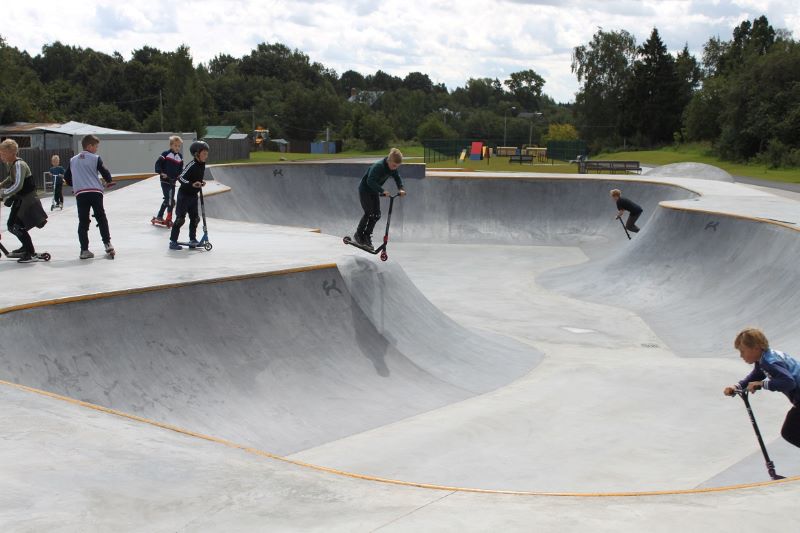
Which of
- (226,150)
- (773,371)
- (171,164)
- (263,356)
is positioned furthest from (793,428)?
(226,150)

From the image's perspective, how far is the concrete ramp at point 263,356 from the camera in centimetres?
754

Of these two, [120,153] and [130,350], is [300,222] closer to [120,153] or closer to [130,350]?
[120,153]

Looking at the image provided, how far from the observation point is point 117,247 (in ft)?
40.8

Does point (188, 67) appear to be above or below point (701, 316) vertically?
above

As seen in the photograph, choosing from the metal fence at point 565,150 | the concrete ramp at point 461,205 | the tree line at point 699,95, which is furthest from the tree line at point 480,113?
the concrete ramp at point 461,205

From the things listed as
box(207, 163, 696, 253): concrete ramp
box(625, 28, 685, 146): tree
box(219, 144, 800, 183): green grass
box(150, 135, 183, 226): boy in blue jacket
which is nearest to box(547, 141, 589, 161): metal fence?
box(219, 144, 800, 183): green grass

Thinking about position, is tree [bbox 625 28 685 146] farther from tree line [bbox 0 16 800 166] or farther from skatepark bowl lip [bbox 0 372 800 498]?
skatepark bowl lip [bbox 0 372 800 498]

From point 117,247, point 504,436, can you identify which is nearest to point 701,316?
point 504,436

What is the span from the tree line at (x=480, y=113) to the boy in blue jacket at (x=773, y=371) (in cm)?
4800

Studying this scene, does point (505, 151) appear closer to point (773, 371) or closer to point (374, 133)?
point (374, 133)

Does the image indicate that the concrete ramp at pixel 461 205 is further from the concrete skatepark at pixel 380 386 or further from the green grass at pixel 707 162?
the green grass at pixel 707 162

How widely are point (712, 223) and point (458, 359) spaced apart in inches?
316

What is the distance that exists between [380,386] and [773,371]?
4795mm

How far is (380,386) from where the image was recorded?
9.70m
